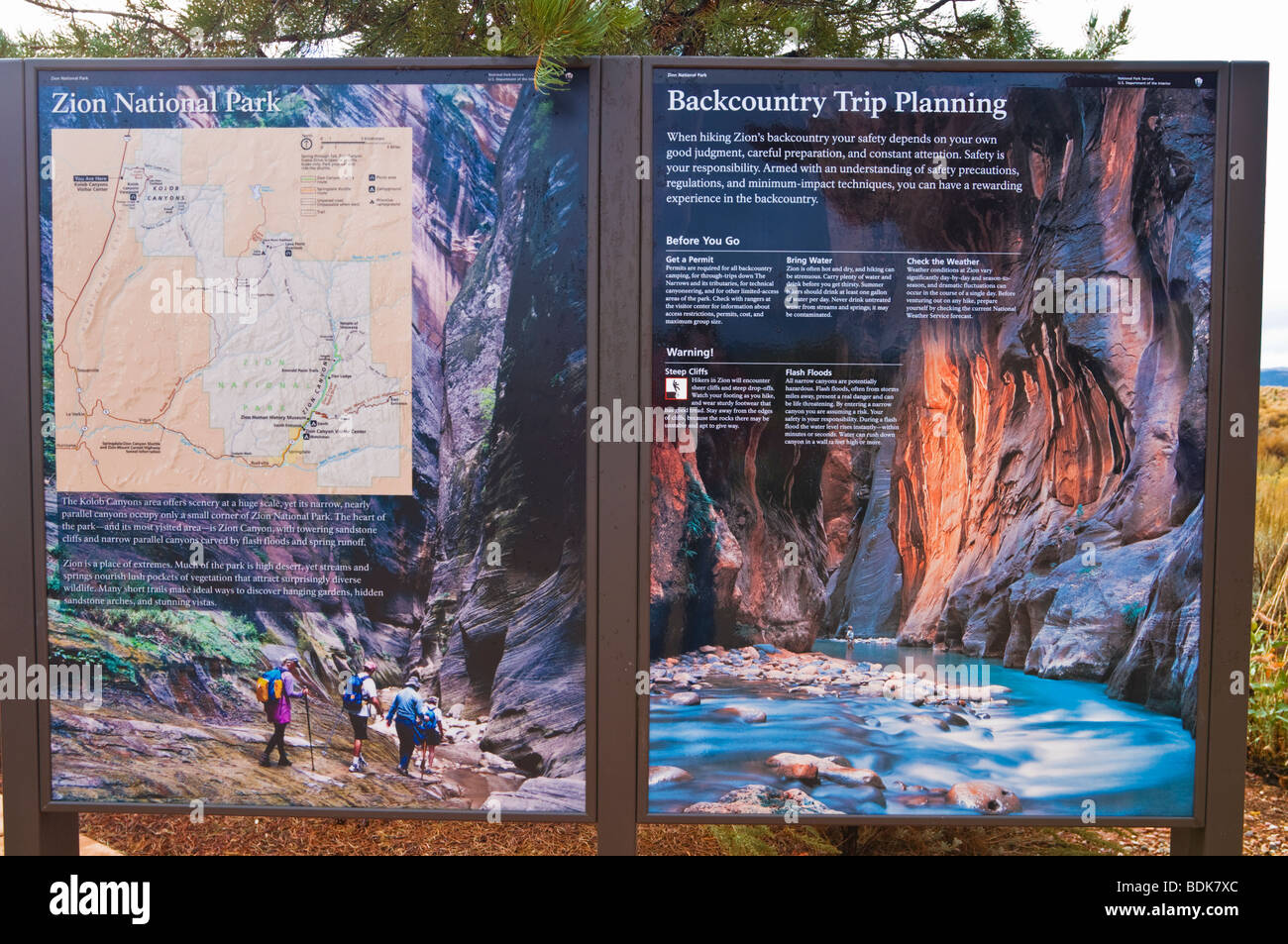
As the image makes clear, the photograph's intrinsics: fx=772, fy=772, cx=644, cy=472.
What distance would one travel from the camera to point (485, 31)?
3.83 m

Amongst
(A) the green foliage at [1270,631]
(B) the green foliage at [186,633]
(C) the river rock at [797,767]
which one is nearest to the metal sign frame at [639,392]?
(C) the river rock at [797,767]

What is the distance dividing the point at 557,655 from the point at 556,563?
0.36 metres

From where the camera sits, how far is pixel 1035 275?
2957 millimetres

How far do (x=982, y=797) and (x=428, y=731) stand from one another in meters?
2.15

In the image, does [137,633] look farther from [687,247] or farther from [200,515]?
[687,247]

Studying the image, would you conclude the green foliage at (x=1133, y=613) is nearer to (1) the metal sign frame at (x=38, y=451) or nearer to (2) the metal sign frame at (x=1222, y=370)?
(2) the metal sign frame at (x=1222, y=370)

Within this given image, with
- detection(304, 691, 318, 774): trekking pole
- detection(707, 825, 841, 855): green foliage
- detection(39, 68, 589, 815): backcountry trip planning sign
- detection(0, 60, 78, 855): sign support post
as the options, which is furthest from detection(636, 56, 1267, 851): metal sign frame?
detection(0, 60, 78, 855): sign support post

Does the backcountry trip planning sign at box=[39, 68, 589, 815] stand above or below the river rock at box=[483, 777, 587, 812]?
above

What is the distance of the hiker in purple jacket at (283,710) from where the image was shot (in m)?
3.03

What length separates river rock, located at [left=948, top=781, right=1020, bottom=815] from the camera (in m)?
2.95

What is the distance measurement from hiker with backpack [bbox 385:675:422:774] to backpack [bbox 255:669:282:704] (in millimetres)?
454

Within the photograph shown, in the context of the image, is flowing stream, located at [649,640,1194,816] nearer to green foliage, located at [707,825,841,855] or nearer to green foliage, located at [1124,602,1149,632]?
green foliage, located at [1124,602,1149,632]

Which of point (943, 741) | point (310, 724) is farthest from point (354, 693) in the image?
point (943, 741)
